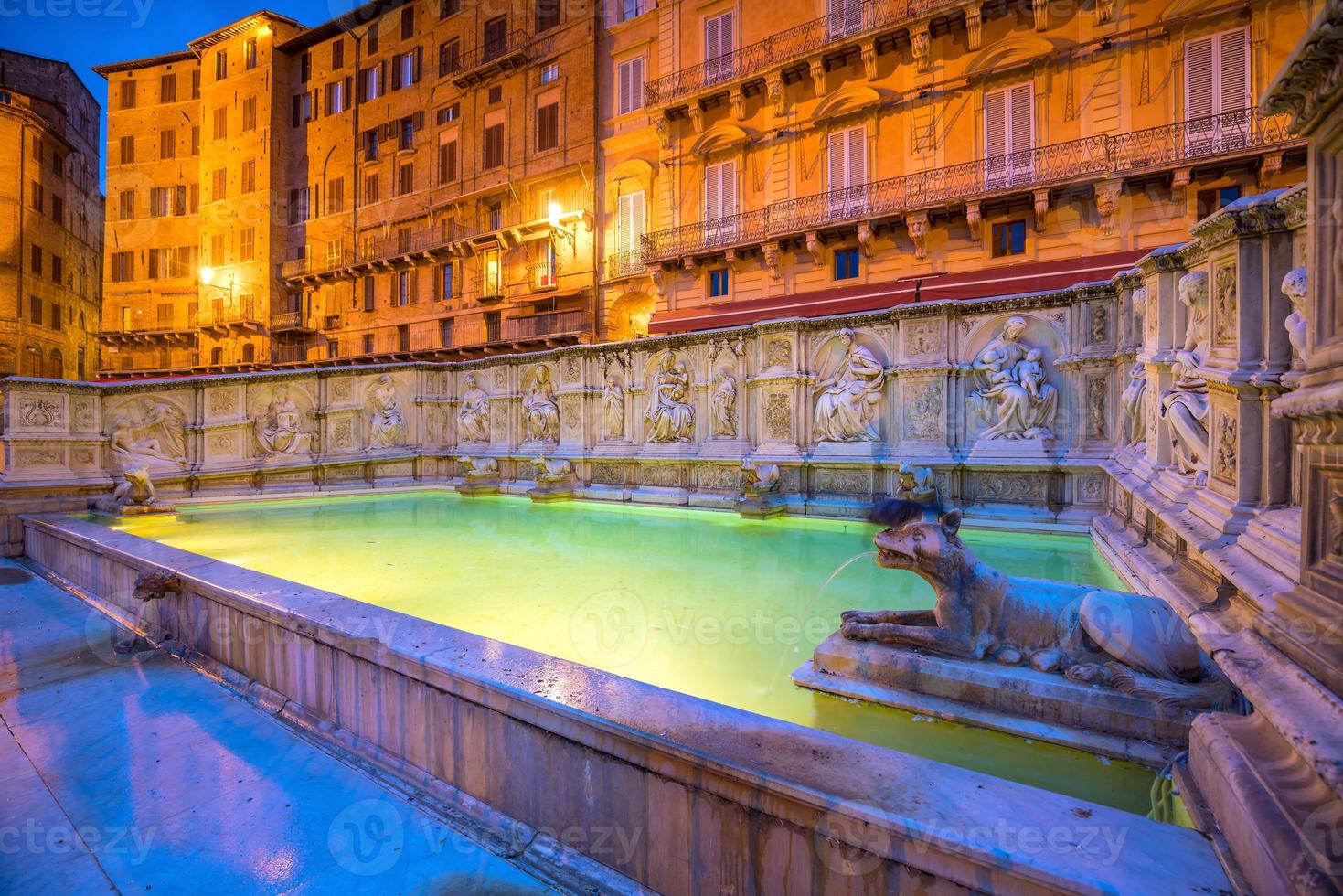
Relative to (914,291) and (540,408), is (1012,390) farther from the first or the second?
(914,291)

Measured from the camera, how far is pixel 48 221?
101 ft

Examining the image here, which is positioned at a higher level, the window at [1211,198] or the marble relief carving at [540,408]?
the window at [1211,198]

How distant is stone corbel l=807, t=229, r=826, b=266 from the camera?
16344mm

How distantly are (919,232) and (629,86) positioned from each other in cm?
1260

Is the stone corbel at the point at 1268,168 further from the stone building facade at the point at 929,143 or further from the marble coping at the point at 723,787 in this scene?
the marble coping at the point at 723,787

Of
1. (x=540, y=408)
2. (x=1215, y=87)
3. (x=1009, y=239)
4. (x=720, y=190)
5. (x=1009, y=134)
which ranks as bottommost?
(x=540, y=408)

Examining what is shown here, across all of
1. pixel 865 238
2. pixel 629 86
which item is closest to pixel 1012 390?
pixel 865 238

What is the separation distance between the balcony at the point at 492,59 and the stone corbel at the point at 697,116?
9665 mm

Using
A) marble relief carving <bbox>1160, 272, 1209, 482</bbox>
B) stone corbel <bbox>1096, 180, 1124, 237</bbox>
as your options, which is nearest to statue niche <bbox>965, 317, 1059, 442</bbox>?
marble relief carving <bbox>1160, 272, 1209, 482</bbox>

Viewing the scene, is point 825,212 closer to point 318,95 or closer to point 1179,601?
point 1179,601

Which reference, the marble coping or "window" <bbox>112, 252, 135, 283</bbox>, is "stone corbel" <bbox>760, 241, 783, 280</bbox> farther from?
"window" <bbox>112, 252, 135, 283</bbox>

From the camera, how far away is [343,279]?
3012 centimetres

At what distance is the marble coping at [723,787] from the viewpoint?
1.30 meters

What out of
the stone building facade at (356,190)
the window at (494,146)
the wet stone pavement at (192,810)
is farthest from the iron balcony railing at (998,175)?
the wet stone pavement at (192,810)
